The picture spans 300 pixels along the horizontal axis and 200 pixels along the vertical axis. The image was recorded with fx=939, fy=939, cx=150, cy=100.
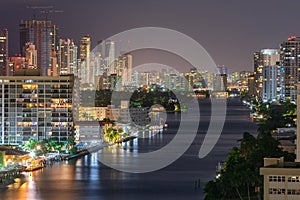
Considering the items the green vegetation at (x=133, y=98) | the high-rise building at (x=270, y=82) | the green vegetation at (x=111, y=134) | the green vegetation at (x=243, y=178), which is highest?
the high-rise building at (x=270, y=82)

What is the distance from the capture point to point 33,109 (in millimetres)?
20562

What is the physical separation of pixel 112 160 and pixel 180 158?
4.42ft

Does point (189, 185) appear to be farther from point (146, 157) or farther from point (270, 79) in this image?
point (270, 79)

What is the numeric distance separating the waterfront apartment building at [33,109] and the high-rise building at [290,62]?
26772 mm

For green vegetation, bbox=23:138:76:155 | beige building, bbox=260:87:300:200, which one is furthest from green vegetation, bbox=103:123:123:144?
beige building, bbox=260:87:300:200

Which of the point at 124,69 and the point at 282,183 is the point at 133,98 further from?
the point at 282,183

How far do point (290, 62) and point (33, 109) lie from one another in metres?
29.0

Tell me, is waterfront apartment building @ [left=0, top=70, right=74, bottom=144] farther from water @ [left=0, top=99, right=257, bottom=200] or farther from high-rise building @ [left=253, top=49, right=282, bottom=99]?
high-rise building @ [left=253, top=49, right=282, bottom=99]

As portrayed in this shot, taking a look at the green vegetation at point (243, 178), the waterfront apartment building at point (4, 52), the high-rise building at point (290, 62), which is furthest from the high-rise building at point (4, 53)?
the green vegetation at point (243, 178)

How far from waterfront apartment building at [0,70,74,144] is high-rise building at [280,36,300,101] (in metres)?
26.8

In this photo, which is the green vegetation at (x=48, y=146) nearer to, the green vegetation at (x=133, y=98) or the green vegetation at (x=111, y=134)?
the green vegetation at (x=111, y=134)

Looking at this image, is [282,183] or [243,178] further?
[243,178]

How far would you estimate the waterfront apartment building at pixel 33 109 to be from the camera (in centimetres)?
2042

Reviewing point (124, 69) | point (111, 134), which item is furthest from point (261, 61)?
point (111, 134)
